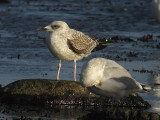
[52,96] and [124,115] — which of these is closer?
[124,115]

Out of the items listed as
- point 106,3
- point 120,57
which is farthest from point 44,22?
point 106,3

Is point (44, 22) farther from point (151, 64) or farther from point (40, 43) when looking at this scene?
point (151, 64)

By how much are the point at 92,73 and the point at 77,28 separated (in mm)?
14536

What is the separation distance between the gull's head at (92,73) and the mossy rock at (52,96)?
169 centimetres

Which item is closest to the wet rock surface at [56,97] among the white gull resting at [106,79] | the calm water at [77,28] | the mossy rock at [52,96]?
the mossy rock at [52,96]

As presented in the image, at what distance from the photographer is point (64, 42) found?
1110 cm

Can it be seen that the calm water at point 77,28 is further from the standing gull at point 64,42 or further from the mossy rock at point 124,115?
the standing gull at point 64,42

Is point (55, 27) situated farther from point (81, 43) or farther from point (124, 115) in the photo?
point (124, 115)

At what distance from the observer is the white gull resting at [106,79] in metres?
9.41

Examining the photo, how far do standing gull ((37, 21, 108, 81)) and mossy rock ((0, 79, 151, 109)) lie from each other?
0.68 meters

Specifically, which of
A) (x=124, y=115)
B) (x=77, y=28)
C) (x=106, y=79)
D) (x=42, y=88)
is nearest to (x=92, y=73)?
(x=106, y=79)

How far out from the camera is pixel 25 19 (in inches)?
1041

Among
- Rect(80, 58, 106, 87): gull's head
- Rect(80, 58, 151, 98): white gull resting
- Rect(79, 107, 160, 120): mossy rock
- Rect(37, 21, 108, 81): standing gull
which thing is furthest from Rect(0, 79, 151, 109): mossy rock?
Rect(80, 58, 106, 87): gull's head

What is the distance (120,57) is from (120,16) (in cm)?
1270
